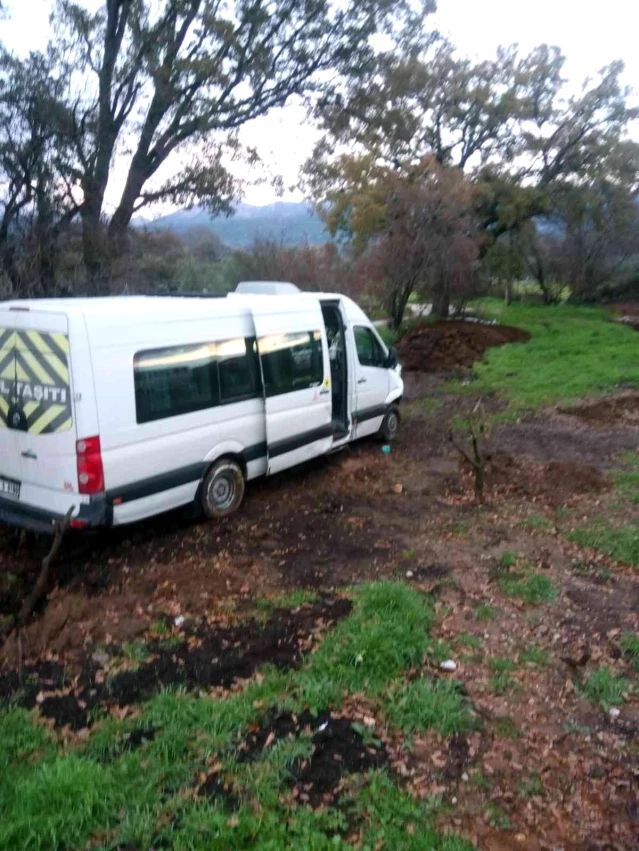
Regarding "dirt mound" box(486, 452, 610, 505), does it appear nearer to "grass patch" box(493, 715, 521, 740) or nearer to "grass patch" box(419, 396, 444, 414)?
Result: "grass patch" box(419, 396, 444, 414)

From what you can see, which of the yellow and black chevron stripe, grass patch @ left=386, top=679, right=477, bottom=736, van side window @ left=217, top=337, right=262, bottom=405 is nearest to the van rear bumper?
the yellow and black chevron stripe

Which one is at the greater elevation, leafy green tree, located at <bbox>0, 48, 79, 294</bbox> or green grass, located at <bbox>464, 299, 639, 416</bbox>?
leafy green tree, located at <bbox>0, 48, 79, 294</bbox>

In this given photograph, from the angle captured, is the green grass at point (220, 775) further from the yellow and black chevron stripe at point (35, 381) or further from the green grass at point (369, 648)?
the yellow and black chevron stripe at point (35, 381)

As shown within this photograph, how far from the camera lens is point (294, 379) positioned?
340 inches

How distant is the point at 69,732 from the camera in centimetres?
415

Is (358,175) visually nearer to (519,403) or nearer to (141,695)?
(519,403)

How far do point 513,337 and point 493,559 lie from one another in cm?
1825

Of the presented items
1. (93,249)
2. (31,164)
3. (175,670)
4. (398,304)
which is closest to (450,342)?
(398,304)

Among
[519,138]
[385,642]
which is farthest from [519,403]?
[519,138]

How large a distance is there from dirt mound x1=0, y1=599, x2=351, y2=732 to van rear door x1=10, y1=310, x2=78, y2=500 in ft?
5.93

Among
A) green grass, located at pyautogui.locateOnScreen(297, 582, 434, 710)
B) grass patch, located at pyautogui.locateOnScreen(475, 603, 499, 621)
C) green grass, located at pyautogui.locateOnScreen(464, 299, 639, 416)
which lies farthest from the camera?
green grass, located at pyautogui.locateOnScreen(464, 299, 639, 416)

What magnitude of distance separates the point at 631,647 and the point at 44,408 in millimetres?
4950

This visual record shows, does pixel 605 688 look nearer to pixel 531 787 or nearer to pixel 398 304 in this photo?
pixel 531 787

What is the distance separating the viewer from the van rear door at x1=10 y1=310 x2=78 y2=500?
6.04m
